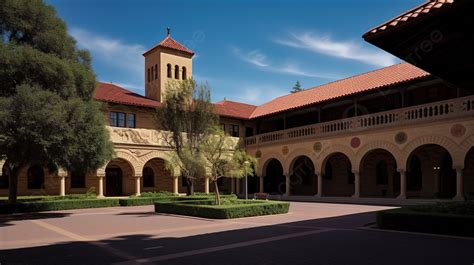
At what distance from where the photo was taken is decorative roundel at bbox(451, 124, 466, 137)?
69.6 ft

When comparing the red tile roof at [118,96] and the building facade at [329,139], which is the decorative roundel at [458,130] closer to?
the building facade at [329,139]

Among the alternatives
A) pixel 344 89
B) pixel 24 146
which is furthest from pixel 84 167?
pixel 344 89

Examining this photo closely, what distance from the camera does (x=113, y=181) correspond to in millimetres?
35031

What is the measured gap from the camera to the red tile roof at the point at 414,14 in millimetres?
4596

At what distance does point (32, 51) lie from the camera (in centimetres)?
1722

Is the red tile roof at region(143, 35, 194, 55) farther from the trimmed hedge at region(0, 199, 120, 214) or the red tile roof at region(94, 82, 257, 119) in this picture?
the trimmed hedge at region(0, 199, 120, 214)

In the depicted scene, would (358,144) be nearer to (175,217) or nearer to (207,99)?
(207,99)

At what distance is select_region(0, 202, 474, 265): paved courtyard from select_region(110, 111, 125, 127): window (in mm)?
16159

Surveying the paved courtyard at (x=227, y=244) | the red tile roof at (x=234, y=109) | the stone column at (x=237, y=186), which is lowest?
the stone column at (x=237, y=186)

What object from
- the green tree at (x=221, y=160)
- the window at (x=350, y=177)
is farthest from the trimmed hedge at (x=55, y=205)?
the window at (x=350, y=177)

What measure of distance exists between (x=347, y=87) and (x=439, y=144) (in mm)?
9463

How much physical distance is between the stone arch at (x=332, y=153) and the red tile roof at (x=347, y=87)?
11.5 ft

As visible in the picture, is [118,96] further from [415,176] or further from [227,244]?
[227,244]

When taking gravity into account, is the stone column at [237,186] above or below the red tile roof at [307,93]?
below
